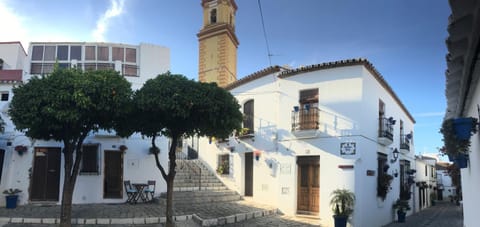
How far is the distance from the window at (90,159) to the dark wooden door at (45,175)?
86 cm

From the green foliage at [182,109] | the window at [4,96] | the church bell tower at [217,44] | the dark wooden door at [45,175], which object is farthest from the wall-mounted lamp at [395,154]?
the window at [4,96]

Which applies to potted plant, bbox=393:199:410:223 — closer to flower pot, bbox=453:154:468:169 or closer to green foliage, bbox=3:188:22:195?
flower pot, bbox=453:154:468:169

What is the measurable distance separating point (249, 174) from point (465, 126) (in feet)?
38.5

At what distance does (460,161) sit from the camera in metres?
4.84

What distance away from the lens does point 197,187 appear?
48.4 feet

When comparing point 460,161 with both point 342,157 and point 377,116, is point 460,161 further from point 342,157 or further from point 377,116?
point 377,116

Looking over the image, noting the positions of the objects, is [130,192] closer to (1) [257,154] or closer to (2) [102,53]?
(1) [257,154]

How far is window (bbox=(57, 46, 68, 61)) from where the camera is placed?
1416cm

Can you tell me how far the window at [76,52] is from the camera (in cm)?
1417

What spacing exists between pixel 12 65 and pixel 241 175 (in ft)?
34.0

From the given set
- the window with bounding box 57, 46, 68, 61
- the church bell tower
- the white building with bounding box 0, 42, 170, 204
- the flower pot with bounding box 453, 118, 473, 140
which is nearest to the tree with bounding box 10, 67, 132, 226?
the white building with bounding box 0, 42, 170, 204

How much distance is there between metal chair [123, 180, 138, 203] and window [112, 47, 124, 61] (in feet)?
15.1

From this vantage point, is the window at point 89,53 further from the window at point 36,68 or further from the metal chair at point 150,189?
the metal chair at point 150,189

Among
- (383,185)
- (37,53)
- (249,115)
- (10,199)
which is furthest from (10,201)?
(383,185)
